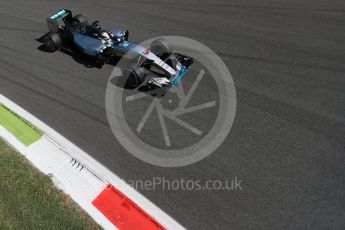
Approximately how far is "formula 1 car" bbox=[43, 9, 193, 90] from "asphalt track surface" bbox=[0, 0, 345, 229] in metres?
0.52

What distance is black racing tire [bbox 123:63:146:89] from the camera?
8.19 metres

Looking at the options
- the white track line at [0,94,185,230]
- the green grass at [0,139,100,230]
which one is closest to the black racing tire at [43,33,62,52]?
the white track line at [0,94,185,230]

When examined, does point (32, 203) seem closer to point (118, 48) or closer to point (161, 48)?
point (118, 48)

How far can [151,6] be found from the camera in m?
12.5

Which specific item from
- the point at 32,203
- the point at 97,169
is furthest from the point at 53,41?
the point at 32,203

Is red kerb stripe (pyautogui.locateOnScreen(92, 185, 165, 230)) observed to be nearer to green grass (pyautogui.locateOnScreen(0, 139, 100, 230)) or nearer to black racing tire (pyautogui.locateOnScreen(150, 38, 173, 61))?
green grass (pyautogui.locateOnScreen(0, 139, 100, 230))

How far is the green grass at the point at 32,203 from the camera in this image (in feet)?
18.8

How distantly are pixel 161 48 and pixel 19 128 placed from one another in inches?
154

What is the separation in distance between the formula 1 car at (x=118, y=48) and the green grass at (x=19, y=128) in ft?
8.05

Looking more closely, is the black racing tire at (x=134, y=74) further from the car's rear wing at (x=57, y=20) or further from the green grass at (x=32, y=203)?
the car's rear wing at (x=57, y=20)

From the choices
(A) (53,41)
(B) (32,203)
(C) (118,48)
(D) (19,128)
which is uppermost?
(C) (118,48)

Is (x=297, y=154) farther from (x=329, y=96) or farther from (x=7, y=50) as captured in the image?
(x=7, y=50)

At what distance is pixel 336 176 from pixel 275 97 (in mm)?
2383

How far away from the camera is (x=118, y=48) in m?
9.05
